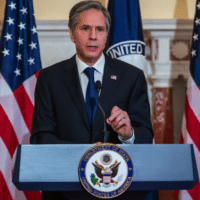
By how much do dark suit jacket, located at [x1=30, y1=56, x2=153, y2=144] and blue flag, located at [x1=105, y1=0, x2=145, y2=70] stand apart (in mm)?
1292

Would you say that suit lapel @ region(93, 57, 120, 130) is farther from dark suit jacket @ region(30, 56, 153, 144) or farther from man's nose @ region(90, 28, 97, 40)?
man's nose @ region(90, 28, 97, 40)

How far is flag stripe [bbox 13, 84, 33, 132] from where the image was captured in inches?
118

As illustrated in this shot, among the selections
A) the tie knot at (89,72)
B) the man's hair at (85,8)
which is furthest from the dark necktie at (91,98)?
the man's hair at (85,8)

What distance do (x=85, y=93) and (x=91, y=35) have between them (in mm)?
277

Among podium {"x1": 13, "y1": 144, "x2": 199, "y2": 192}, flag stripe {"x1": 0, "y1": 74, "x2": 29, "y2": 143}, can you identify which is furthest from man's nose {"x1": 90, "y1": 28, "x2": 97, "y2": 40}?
flag stripe {"x1": 0, "y1": 74, "x2": 29, "y2": 143}

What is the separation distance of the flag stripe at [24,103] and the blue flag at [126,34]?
32.9 inches

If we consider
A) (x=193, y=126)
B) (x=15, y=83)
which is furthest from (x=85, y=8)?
(x=193, y=126)

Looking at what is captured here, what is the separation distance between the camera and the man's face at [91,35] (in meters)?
1.61

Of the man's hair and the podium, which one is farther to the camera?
the man's hair

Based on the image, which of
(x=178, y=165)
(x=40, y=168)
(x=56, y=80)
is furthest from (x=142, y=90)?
(x=40, y=168)

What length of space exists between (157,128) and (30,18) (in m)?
1.66

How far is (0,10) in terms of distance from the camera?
12.6 ft

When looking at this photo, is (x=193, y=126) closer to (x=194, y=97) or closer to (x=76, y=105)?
(x=194, y=97)

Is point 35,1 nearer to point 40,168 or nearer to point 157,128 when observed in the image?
point 157,128
